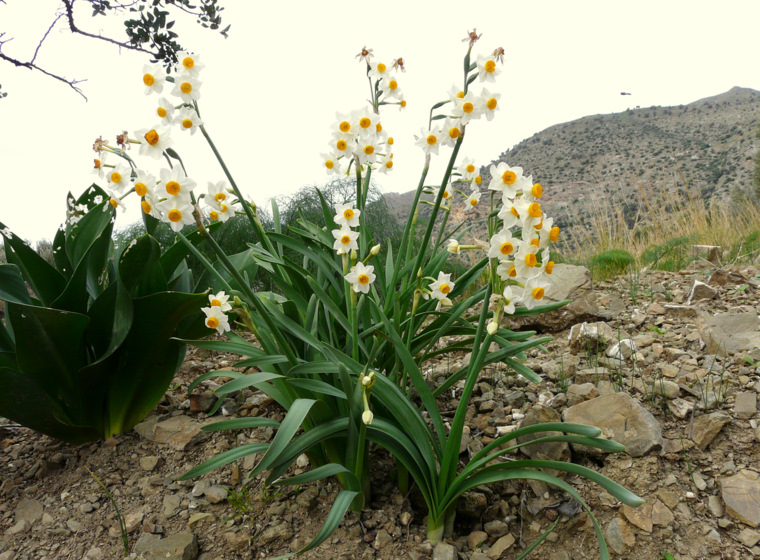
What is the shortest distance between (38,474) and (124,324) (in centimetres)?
82

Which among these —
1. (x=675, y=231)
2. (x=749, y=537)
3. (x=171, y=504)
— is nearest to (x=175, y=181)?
(x=171, y=504)

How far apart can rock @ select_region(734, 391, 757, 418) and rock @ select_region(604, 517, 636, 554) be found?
78 centimetres

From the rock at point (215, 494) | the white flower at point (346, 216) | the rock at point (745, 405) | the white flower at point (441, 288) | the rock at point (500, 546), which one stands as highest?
the white flower at point (346, 216)

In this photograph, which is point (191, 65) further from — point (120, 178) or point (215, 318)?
point (215, 318)

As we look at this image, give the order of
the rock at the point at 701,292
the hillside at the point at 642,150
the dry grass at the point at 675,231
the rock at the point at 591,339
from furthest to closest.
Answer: the hillside at the point at 642,150 < the dry grass at the point at 675,231 < the rock at the point at 701,292 < the rock at the point at 591,339

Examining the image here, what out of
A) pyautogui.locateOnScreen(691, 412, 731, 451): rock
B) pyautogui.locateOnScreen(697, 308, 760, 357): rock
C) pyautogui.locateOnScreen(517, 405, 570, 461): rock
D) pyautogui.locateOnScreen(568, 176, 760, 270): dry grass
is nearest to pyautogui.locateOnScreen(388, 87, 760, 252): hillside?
pyautogui.locateOnScreen(568, 176, 760, 270): dry grass

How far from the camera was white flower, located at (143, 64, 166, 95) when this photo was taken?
1.35 meters

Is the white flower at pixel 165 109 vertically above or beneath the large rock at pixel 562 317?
above

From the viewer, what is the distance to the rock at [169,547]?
1.50m

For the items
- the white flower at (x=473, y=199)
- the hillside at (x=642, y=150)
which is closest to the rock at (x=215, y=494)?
the white flower at (x=473, y=199)

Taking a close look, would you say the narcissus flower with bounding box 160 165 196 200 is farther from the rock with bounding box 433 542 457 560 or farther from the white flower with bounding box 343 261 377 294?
the rock with bounding box 433 542 457 560

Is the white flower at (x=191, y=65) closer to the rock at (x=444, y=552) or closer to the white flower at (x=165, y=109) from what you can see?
the white flower at (x=165, y=109)

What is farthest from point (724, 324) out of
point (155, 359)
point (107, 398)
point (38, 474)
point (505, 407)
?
point (38, 474)

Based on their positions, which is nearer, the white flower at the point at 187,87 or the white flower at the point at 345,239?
the white flower at the point at 187,87
